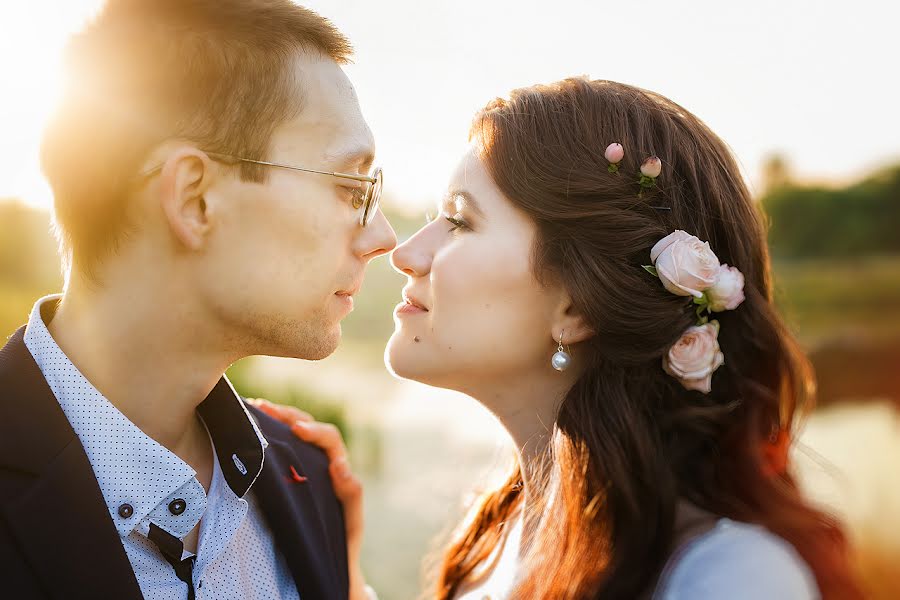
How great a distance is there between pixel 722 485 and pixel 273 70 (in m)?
1.61

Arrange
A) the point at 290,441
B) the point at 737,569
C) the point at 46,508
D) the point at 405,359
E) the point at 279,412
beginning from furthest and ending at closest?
the point at 279,412 → the point at 290,441 → the point at 405,359 → the point at 737,569 → the point at 46,508

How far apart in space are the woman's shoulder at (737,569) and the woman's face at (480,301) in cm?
68

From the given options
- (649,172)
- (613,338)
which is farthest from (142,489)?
(649,172)

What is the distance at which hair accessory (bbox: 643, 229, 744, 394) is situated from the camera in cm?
208

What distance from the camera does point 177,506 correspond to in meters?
1.89

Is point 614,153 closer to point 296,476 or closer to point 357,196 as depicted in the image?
point 357,196

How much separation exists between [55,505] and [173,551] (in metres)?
0.30

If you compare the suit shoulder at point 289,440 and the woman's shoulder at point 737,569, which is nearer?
the woman's shoulder at point 737,569

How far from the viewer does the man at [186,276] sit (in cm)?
183

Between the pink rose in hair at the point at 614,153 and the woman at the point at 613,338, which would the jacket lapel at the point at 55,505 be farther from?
the pink rose in hair at the point at 614,153

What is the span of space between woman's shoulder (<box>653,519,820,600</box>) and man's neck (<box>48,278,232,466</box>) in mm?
1279

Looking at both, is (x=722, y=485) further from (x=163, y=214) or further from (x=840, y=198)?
(x=840, y=198)

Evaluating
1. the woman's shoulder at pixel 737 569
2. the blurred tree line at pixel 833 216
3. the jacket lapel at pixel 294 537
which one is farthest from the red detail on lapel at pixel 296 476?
the blurred tree line at pixel 833 216

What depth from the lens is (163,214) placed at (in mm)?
1952
